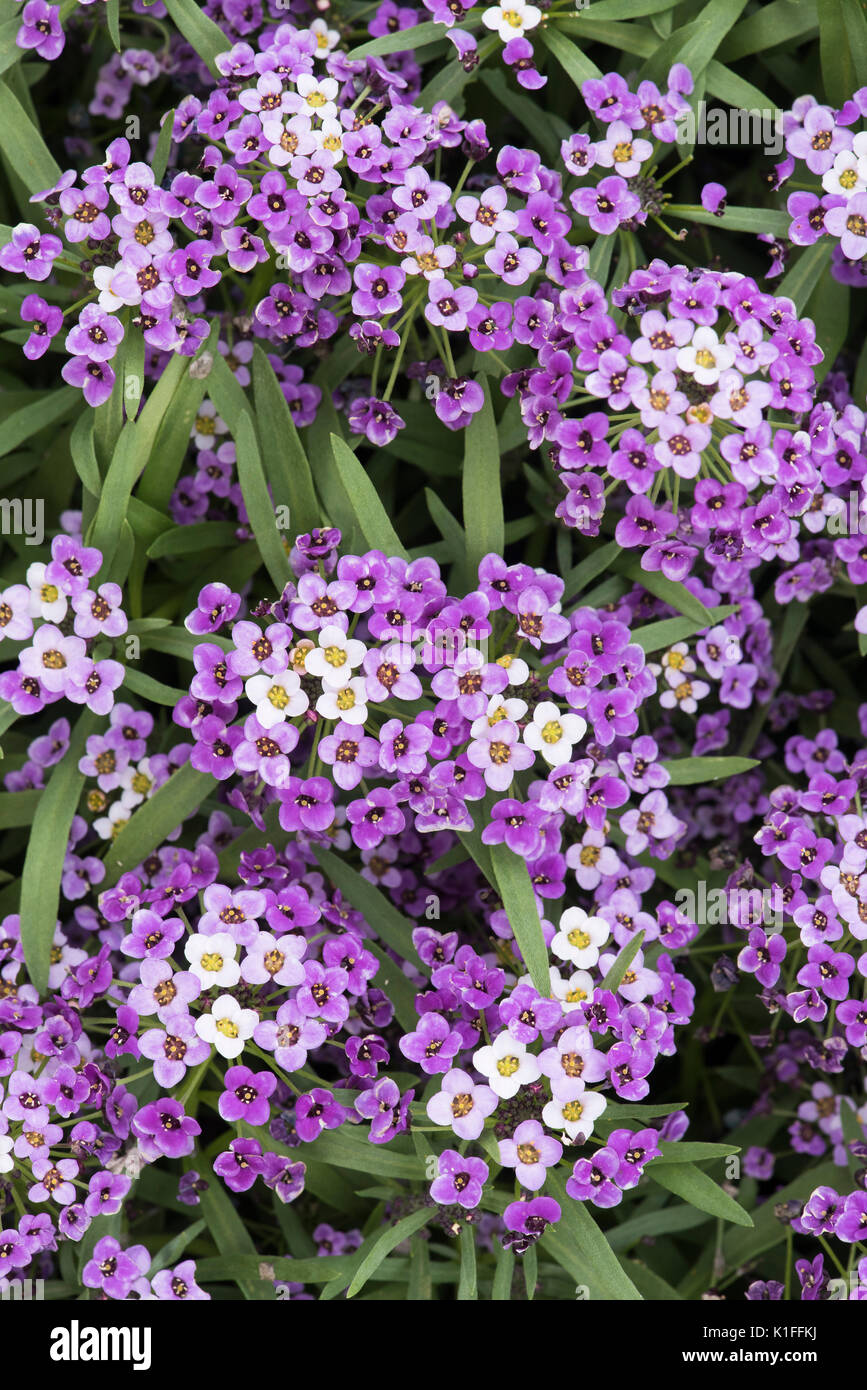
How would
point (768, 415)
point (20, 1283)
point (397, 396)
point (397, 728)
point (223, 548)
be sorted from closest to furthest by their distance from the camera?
point (397, 728), point (20, 1283), point (768, 415), point (223, 548), point (397, 396)

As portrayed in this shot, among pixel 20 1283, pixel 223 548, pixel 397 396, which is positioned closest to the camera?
pixel 20 1283

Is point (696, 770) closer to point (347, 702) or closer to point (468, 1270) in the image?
point (347, 702)

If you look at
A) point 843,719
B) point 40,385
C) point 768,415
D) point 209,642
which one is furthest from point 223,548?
point 843,719

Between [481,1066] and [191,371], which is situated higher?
[191,371]

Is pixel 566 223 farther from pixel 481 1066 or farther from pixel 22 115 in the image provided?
pixel 481 1066

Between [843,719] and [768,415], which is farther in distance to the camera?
[843,719]

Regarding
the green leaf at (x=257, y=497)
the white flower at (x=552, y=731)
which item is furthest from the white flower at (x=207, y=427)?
the white flower at (x=552, y=731)
